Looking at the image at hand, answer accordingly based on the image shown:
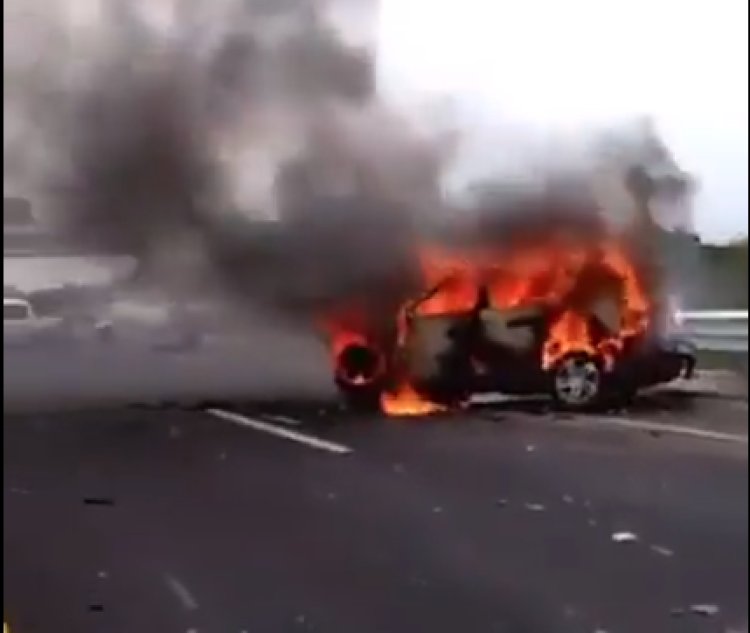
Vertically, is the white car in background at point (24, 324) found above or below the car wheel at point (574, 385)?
above

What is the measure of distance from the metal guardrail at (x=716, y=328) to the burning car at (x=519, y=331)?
0.6 inches

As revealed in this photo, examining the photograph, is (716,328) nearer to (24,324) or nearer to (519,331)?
(519,331)

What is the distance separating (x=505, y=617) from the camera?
1065mm

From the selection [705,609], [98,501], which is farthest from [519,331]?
[98,501]

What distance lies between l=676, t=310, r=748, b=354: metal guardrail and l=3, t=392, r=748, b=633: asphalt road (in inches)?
2.2

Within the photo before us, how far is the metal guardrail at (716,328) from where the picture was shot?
1117mm

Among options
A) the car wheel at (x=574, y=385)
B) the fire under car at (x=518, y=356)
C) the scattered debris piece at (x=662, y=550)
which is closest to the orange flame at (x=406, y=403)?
the fire under car at (x=518, y=356)

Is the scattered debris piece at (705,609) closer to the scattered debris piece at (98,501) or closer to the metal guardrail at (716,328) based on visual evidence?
the metal guardrail at (716,328)

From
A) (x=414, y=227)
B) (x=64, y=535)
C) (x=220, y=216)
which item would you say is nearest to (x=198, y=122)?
(x=220, y=216)

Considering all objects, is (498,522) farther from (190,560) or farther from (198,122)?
(198,122)

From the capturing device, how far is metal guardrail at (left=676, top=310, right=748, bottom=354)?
1117 mm

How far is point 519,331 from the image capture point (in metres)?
1.12

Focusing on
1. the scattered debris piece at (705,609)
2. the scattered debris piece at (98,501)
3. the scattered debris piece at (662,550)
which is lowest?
the scattered debris piece at (705,609)

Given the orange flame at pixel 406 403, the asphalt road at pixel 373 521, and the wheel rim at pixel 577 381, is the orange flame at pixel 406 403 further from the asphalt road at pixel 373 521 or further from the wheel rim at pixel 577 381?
the wheel rim at pixel 577 381
